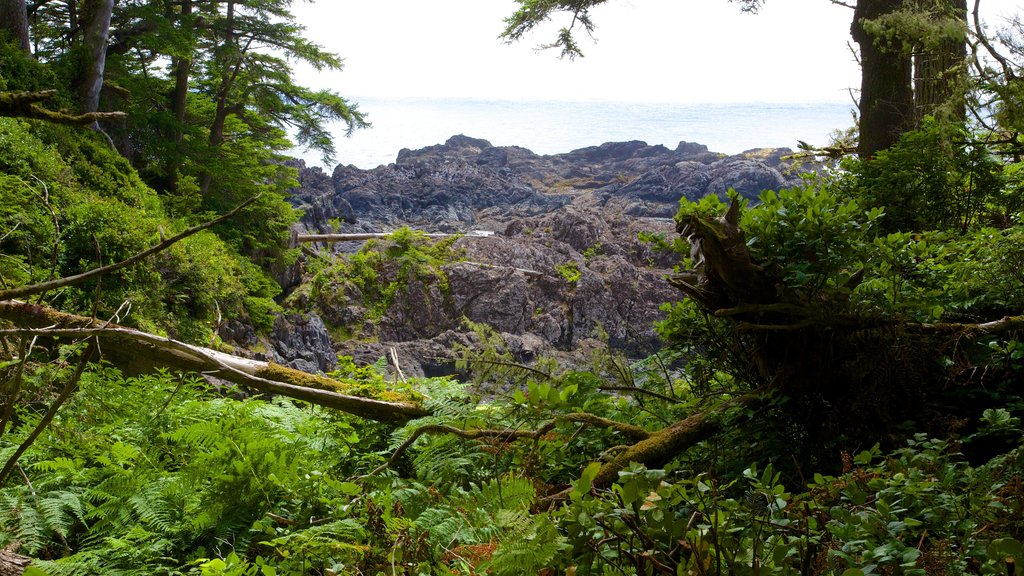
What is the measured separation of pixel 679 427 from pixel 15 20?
14.0m

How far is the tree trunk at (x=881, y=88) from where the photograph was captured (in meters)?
5.86

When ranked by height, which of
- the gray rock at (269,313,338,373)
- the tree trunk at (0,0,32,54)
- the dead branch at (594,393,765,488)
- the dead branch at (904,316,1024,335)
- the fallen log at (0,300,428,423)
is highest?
the tree trunk at (0,0,32,54)

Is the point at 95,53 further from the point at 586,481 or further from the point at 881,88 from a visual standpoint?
the point at 586,481

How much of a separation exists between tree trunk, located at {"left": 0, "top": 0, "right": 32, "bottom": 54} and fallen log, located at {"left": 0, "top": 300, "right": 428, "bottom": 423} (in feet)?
31.1

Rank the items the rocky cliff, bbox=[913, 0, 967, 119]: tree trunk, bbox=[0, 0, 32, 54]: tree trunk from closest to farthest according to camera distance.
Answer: bbox=[913, 0, 967, 119]: tree trunk, bbox=[0, 0, 32, 54]: tree trunk, the rocky cliff

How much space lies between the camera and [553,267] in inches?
849

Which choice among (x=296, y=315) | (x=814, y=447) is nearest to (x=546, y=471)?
(x=814, y=447)

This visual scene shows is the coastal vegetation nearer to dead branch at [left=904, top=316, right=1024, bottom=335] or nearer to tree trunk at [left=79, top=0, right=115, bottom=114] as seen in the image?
dead branch at [left=904, top=316, right=1024, bottom=335]

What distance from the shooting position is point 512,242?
2278 centimetres

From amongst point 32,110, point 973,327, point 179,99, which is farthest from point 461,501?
point 179,99

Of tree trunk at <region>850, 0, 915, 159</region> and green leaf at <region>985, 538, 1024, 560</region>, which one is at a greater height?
tree trunk at <region>850, 0, 915, 159</region>

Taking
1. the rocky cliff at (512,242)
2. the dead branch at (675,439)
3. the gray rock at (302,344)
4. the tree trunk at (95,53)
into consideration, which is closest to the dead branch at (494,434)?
the dead branch at (675,439)

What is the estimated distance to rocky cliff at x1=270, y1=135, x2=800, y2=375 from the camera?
18234mm

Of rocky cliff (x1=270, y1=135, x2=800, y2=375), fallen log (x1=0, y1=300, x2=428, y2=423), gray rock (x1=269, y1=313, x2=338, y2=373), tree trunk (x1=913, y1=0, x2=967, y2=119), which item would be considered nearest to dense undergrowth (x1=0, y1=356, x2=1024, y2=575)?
fallen log (x1=0, y1=300, x2=428, y2=423)
